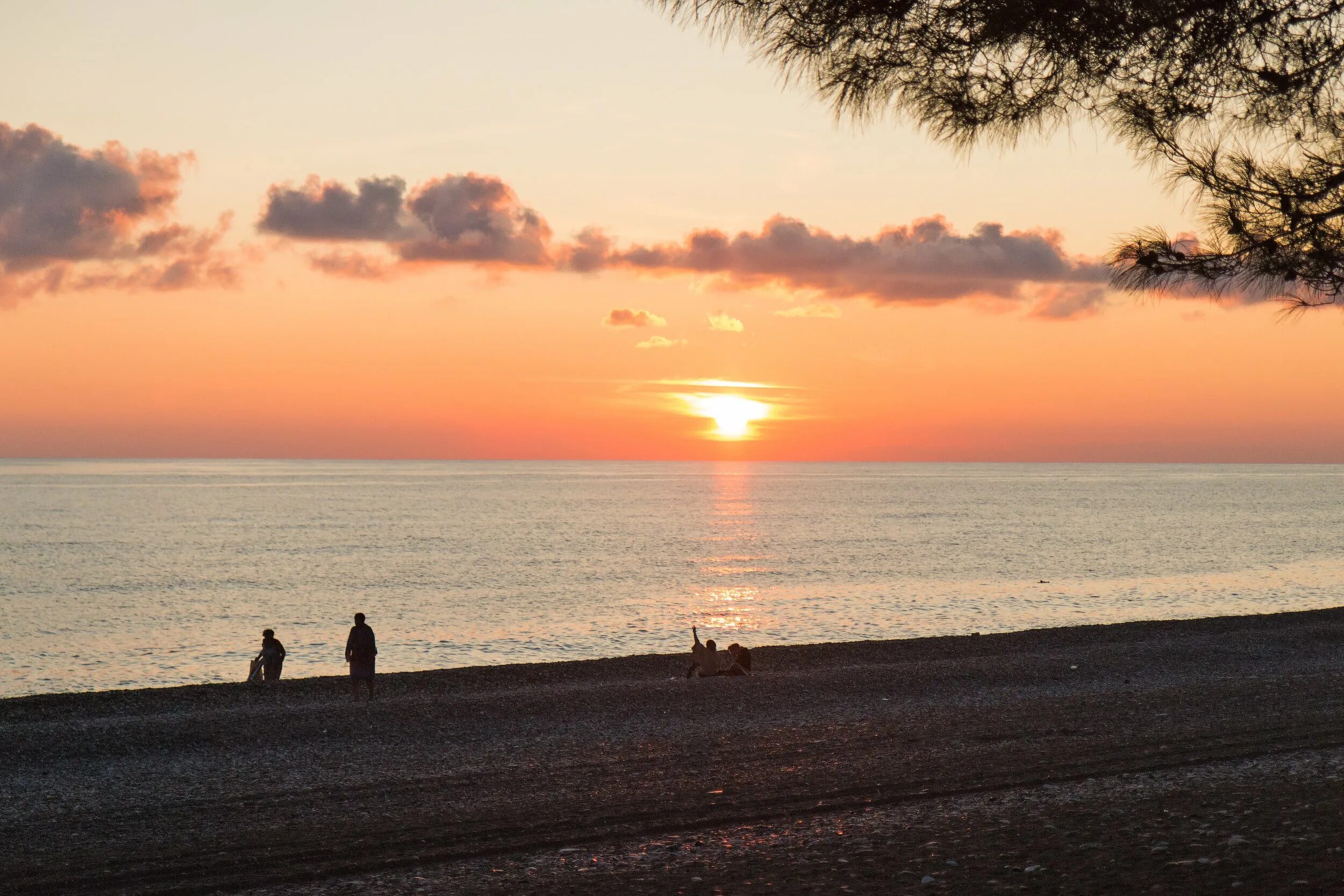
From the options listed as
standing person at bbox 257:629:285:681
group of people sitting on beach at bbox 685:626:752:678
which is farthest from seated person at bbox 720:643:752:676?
standing person at bbox 257:629:285:681

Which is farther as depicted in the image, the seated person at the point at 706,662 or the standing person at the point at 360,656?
the seated person at the point at 706,662

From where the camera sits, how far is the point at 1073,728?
16016 millimetres

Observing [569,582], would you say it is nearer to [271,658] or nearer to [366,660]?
[271,658]

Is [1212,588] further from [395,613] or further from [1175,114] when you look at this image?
[1175,114]

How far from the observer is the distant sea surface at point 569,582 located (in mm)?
39188

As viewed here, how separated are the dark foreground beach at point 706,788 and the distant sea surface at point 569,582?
15.4 meters

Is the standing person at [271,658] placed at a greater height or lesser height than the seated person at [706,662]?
lesser

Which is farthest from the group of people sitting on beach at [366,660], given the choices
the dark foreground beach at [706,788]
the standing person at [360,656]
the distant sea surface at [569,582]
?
the distant sea surface at [569,582]

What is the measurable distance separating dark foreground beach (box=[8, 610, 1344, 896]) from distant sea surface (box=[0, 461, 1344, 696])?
15.4 meters

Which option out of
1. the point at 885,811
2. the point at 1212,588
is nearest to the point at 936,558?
the point at 1212,588

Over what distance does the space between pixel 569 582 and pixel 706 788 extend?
159ft

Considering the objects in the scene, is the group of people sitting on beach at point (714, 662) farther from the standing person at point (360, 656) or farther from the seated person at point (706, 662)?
the standing person at point (360, 656)

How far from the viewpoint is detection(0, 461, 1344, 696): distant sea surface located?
39.2 meters

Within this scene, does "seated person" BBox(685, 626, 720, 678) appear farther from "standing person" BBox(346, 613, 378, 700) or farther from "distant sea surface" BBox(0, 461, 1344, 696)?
"distant sea surface" BBox(0, 461, 1344, 696)
